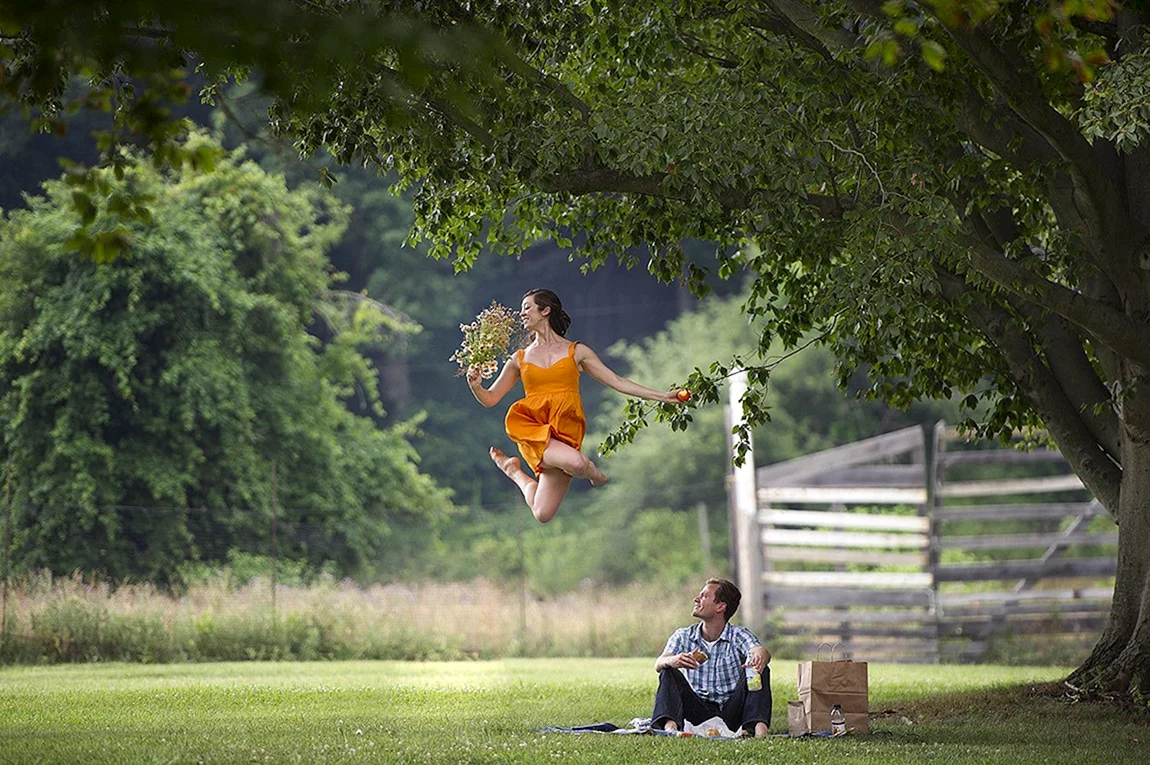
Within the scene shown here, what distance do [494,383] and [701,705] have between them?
2.29 m

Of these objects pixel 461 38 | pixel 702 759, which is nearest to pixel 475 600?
pixel 702 759

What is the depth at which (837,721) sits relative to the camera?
28.0ft

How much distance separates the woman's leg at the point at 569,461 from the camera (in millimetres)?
8719

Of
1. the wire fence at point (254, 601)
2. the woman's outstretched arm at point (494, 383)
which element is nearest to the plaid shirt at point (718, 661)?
the woman's outstretched arm at point (494, 383)

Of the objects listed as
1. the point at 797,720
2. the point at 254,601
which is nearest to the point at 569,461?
the point at 797,720

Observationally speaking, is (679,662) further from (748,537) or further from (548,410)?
(748,537)

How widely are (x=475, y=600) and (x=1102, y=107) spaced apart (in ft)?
43.6

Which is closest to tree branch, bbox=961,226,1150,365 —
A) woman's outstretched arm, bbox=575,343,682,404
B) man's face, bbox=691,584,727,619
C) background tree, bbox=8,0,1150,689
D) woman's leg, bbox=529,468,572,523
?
background tree, bbox=8,0,1150,689

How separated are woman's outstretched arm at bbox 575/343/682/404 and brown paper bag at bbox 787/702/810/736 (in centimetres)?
189

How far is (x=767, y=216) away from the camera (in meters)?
8.90

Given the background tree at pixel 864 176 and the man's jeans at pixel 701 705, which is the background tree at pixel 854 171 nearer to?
the background tree at pixel 864 176

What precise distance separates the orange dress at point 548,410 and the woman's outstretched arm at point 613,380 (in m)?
0.08

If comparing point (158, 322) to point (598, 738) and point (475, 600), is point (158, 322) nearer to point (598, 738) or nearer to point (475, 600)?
point (475, 600)

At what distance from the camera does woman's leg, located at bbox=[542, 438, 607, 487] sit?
343 inches
